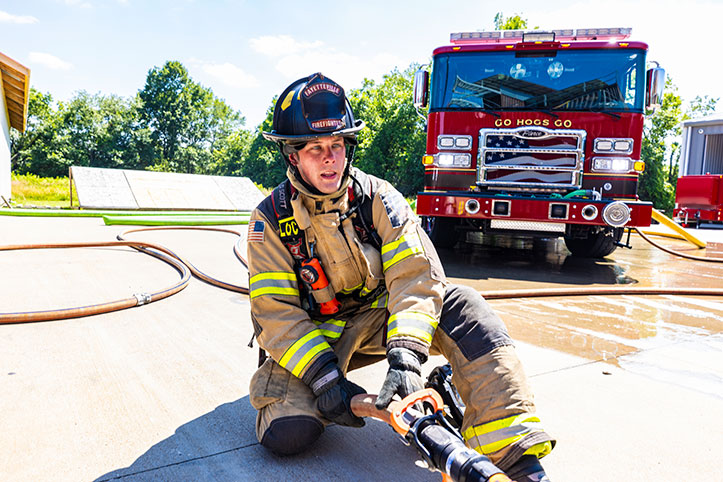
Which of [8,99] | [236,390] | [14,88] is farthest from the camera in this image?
[8,99]

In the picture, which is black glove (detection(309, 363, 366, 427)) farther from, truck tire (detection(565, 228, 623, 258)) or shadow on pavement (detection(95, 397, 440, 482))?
truck tire (detection(565, 228, 623, 258))

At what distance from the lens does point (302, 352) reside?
1.76 meters

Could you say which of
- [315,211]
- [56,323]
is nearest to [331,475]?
[315,211]

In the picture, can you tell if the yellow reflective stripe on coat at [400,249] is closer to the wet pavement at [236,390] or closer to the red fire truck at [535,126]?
the wet pavement at [236,390]

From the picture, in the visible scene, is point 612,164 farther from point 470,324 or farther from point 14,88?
point 14,88

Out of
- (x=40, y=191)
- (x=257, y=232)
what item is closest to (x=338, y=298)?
(x=257, y=232)

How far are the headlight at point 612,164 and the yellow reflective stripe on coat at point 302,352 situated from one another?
4724mm

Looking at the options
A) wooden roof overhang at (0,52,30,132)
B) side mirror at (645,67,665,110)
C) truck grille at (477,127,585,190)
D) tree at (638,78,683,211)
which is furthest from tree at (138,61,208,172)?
side mirror at (645,67,665,110)

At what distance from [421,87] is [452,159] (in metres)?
0.95

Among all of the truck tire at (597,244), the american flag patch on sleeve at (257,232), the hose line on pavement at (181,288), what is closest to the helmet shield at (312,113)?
the american flag patch on sleeve at (257,232)

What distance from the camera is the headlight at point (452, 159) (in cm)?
575

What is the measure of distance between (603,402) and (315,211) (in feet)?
4.81

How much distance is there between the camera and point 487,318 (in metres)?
1.73

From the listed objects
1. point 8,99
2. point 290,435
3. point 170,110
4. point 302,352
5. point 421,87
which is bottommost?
point 290,435
